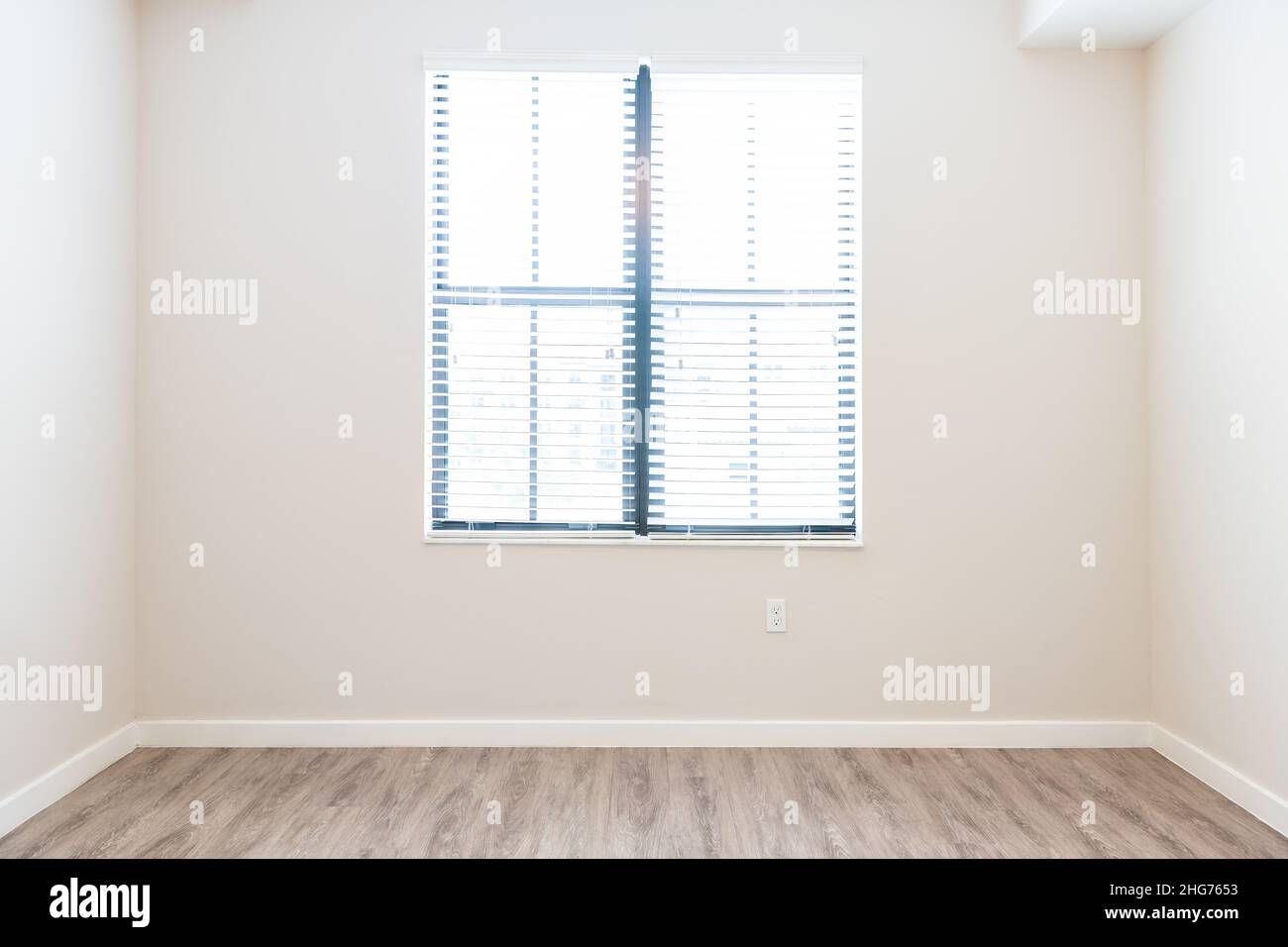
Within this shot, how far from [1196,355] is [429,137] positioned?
2.89 metres

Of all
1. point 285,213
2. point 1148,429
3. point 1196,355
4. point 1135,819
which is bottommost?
point 1135,819

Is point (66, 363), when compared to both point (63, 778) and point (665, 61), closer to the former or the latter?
point (63, 778)

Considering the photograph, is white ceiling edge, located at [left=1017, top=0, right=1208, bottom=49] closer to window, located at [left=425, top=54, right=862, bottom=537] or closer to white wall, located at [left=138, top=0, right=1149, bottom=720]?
white wall, located at [left=138, top=0, right=1149, bottom=720]

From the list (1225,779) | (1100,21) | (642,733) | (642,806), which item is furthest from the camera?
(642,733)

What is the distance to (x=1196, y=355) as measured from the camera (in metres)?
2.84

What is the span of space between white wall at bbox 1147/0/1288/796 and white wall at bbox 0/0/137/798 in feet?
12.5

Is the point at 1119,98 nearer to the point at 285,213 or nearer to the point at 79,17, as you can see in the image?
the point at 285,213

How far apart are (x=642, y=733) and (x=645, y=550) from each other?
0.69 metres

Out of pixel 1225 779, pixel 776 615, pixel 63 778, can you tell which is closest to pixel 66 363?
pixel 63 778

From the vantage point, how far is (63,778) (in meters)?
2.63

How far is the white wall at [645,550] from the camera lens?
307 cm

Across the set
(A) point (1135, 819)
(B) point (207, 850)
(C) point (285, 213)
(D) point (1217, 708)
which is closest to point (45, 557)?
(B) point (207, 850)

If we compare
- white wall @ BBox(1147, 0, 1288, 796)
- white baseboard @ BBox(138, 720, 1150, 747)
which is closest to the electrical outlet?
white baseboard @ BBox(138, 720, 1150, 747)

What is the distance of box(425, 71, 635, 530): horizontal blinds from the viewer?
10.3ft
